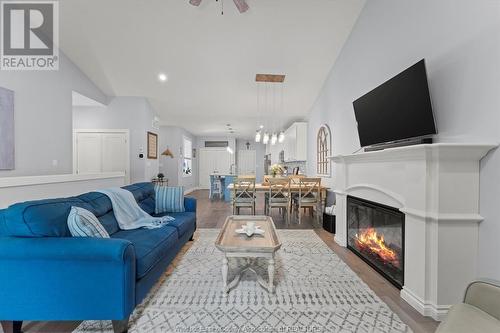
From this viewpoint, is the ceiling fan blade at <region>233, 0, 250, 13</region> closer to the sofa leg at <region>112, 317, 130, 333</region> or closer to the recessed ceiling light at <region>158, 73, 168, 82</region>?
the recessed ceiling light at <region>158, 73, 168, 82</region>

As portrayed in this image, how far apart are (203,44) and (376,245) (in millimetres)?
4066

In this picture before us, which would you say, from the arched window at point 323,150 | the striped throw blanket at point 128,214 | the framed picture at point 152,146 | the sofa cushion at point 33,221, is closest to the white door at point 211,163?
the framed picture at point 152,146

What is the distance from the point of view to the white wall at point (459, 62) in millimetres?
1644

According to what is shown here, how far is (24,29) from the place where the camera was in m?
3.37

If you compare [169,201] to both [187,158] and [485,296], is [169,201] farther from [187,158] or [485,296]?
[187,158]

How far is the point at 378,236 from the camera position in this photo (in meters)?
2.64

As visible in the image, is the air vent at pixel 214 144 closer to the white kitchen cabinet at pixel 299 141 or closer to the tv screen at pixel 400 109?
the white kitchen cabinet at pixel 299 141

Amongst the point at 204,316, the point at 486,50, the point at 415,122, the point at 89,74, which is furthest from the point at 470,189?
the point at 89,74

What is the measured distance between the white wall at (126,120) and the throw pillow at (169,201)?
264 cm

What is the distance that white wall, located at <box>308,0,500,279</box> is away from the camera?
5.39ft

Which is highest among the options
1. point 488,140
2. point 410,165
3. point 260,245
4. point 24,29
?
point 24,29

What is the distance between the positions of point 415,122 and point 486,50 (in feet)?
2.18

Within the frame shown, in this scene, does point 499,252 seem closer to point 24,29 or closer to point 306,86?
point 306,86

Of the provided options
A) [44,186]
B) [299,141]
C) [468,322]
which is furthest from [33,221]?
[299,141]
